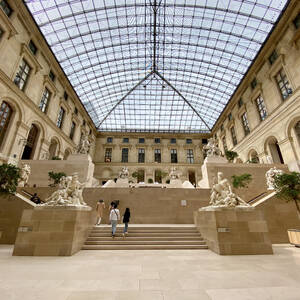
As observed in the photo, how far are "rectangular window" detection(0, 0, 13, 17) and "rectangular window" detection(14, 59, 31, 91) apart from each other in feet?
14.6

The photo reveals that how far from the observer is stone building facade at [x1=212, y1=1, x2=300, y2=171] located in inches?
734

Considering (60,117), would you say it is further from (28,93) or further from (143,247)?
(143,247)

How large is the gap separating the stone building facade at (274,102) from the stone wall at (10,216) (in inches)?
990

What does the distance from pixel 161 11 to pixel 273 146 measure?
2479 centimetres

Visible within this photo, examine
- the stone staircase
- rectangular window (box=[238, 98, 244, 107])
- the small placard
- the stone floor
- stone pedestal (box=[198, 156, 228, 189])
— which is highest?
rectangular window (box=[238, 98, 244, 107])

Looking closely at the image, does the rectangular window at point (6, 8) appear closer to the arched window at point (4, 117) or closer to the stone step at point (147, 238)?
the arched window at point (4, 117)

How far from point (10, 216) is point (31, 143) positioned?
1515cm

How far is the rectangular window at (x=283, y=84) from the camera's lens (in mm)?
19895

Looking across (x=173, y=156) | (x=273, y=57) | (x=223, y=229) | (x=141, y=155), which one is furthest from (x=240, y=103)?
(x=223, y=229)

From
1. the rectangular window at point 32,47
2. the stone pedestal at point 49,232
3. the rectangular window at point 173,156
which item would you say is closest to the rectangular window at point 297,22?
the stone pedestal at point 49,232

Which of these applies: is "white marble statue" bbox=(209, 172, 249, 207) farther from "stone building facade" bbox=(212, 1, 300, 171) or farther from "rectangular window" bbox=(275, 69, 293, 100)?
"rectangular window" bbox=(275, 69, 293, 100)

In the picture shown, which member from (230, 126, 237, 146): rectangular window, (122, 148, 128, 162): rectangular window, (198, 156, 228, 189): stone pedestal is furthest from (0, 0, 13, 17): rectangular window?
(230, 126, 237, 146): rectangular window

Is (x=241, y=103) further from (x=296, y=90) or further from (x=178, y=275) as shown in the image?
(x=178, y=275)

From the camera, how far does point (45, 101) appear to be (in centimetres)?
2448
